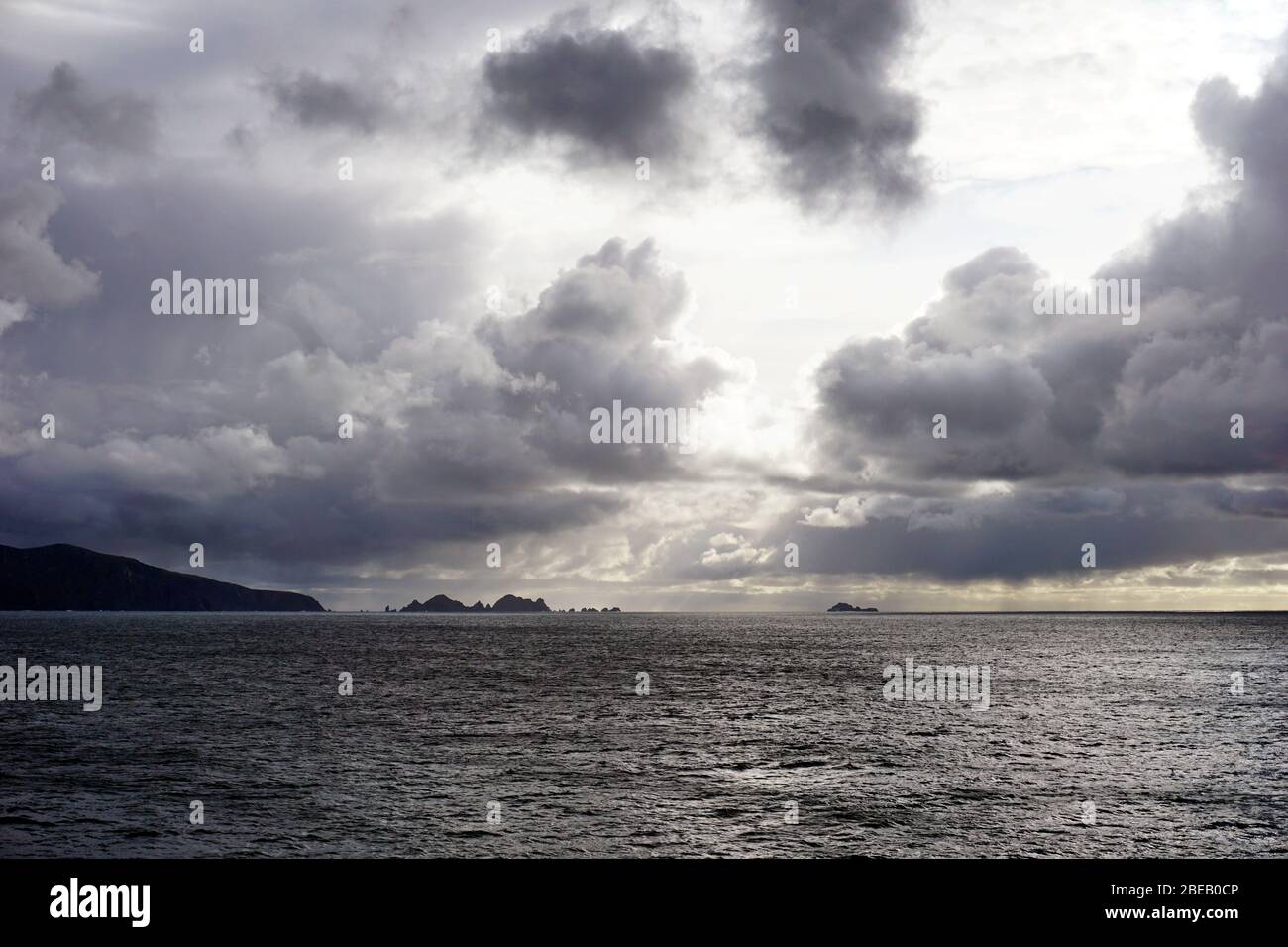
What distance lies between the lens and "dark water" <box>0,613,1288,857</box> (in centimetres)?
3828

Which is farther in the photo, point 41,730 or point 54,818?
point 41,730

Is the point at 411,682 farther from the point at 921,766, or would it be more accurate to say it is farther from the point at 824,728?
the point at 921,766

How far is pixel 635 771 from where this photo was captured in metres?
52.1

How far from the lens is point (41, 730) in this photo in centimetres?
6619

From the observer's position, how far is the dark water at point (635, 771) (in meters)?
38.3
